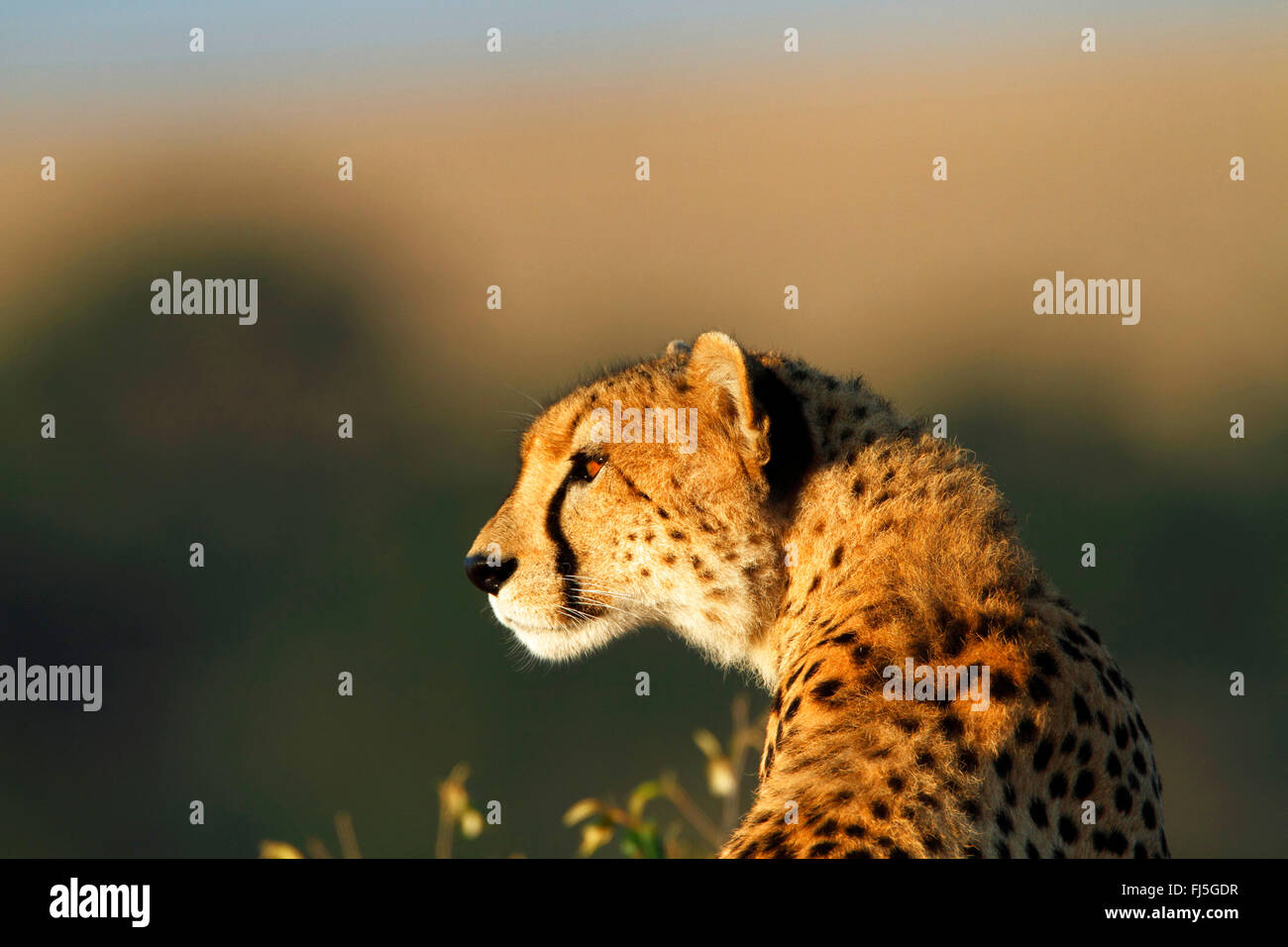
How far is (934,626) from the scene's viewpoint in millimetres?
2814

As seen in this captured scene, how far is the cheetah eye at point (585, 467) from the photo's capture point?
139 inches

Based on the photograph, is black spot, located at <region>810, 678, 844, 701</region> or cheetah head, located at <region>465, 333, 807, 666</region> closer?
black spot, located at <region>810, 678, 844, 701</region>

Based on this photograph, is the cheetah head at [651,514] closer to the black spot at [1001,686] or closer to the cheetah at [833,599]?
the cheetah at [833,599]

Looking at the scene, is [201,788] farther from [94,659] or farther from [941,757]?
[941,757]

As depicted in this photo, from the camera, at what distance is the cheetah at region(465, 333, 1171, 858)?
2.59m

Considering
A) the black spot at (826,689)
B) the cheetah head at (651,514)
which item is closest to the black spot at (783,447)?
the cheetah head at (651,514)

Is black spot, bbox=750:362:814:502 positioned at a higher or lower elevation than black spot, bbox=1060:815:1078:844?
higher

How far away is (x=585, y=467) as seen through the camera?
3574 millimetres

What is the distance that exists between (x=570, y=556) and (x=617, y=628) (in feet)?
0.71

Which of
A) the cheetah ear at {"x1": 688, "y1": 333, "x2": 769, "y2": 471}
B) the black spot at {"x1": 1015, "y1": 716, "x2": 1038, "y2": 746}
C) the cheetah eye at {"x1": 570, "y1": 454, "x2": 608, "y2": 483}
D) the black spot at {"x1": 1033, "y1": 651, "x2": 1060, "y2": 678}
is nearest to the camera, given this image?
the black spot at {"x1": 1015, "y1": 716, "x2": 1038, "y2": 746}

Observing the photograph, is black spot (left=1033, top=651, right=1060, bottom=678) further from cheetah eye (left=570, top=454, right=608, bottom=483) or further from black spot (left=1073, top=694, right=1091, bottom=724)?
cheetah eye (left=570, top=454, right=608, bottom=483)

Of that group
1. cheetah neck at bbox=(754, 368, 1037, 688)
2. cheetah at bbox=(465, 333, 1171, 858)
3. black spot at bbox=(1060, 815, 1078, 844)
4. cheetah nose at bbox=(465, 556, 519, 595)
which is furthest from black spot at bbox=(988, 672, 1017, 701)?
cheetah nose at bbox=(465, 556, 519, 595)

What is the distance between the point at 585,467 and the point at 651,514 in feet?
0.83

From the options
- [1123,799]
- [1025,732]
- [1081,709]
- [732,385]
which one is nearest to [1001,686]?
[1025,732]
